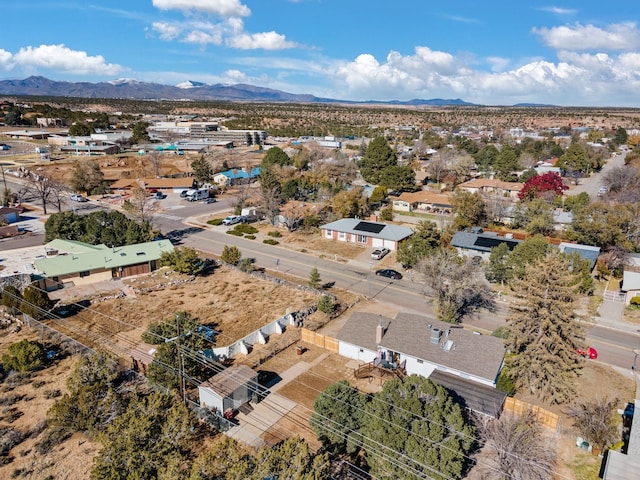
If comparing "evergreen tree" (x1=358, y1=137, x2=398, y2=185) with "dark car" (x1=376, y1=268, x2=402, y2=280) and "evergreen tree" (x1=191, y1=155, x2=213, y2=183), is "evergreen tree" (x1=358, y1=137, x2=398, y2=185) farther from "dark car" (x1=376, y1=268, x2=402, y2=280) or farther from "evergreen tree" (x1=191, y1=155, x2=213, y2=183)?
"dark car" (x1=376, y1=268, x2=402, y2=280)

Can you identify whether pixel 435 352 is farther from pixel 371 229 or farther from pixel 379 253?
pixel 371 229

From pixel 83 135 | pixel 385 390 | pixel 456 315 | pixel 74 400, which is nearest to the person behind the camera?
pixel 385 390

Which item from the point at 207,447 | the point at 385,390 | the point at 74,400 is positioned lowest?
the point at 207,447

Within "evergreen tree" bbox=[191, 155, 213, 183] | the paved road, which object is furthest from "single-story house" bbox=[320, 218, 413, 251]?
the paved road

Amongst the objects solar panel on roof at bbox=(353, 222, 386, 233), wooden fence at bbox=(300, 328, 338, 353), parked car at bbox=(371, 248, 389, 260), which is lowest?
wooden fence at bbox=(300, 328, 338, 353)

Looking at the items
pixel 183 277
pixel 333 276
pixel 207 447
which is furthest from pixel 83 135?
pixel 207 447

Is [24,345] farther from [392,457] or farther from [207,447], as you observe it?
[392,457]
